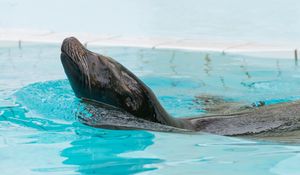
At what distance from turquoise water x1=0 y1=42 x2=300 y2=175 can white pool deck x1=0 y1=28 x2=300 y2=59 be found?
0.47 ft

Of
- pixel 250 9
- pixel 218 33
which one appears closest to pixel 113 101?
pixel 218 33

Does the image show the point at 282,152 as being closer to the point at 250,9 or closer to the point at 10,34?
the point at 10,34

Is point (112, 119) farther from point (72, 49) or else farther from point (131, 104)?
point (72, 49)

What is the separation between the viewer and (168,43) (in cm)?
958

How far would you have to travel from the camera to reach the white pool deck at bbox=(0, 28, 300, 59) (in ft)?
29.6

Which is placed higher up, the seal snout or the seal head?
the seal snout

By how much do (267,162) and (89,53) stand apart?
1756 mm

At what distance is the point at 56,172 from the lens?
4.01m

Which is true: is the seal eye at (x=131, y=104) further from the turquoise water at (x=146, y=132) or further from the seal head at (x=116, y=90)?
the turquoise water at (x=146, y=132)

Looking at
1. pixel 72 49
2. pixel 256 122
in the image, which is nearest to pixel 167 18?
pixel 256 122

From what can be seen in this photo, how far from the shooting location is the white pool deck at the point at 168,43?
903cm

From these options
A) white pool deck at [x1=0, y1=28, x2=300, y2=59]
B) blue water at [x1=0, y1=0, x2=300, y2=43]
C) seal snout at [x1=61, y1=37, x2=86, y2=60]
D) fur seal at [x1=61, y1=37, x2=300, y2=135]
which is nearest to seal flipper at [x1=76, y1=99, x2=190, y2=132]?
fur seal at [x1=61, y1=37, x2=300, y2=135]

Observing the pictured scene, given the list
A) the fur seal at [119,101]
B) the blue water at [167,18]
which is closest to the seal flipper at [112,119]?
the fur seal at [119,101]

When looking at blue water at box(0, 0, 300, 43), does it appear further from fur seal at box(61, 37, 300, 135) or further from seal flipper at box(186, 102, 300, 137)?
fur seal at box(61, 37, 300, 135)
